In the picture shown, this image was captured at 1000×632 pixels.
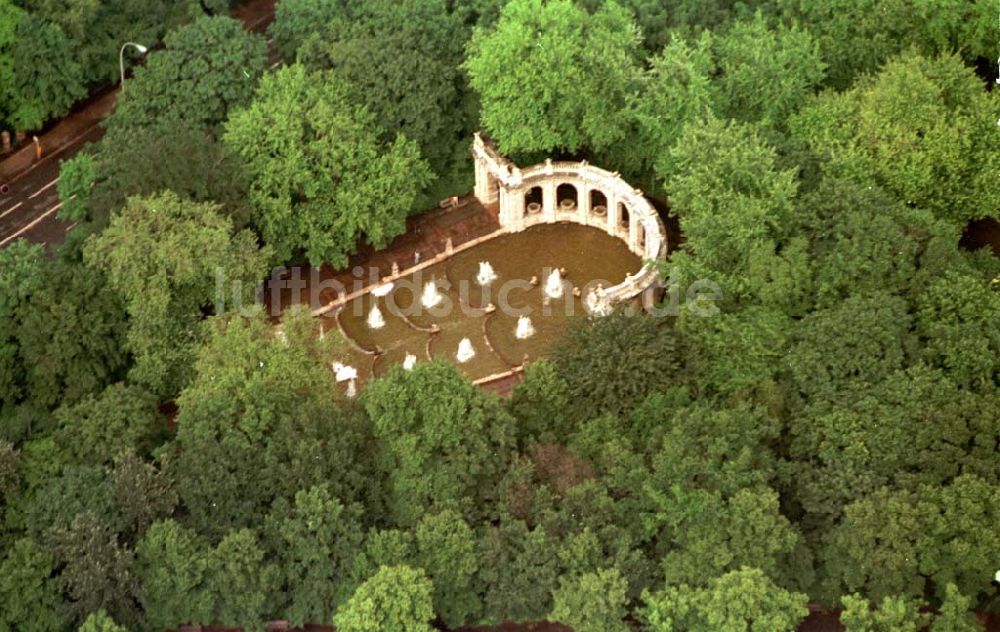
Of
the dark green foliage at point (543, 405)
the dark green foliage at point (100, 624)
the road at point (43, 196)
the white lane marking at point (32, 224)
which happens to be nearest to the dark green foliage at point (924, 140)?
the dark green foliage at point (543, 405)

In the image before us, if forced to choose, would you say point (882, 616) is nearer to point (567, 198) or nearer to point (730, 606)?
point (730, 606)

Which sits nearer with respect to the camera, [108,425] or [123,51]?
[108,425]

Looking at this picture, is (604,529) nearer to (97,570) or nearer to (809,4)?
(97,570)

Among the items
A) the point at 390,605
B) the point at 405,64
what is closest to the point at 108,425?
the point at 390,605

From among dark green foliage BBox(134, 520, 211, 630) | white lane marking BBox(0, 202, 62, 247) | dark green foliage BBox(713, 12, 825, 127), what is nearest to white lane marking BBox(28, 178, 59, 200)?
white lane marking BBox(0, 202, 62, 247)

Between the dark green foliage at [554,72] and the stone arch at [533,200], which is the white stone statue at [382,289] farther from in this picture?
the dark green foliage at [554,72]
